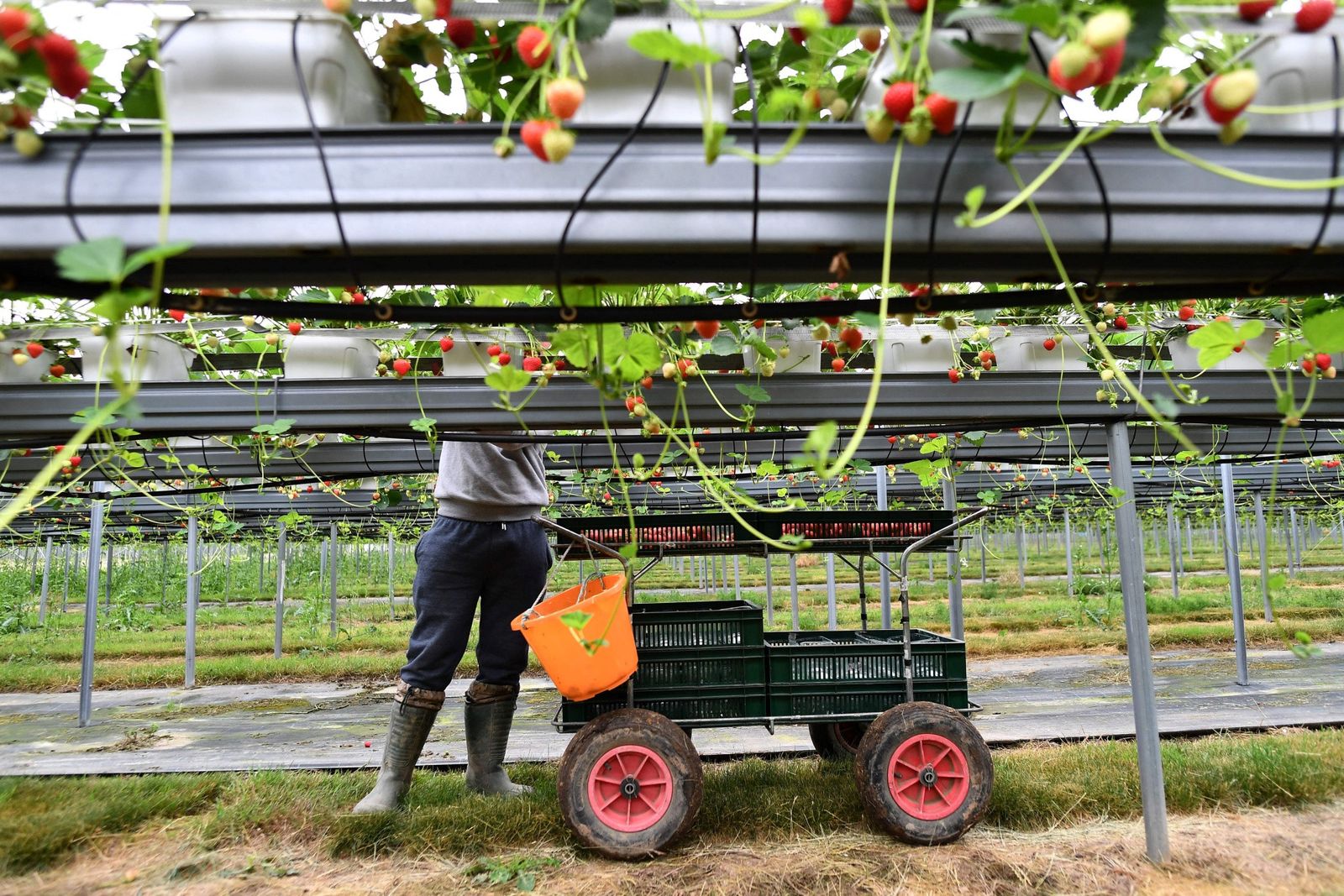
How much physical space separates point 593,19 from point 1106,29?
23.9 inches

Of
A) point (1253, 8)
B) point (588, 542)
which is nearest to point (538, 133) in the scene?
point (1253, 8)

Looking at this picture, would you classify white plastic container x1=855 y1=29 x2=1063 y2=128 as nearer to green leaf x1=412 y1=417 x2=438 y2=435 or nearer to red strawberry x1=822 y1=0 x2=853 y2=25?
red strawberry x1=822 y1=0 x2=853 y2=25

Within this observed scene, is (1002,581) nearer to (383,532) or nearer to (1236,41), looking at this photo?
(383,532)

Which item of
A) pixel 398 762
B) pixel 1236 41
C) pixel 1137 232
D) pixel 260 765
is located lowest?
pixel 260 765

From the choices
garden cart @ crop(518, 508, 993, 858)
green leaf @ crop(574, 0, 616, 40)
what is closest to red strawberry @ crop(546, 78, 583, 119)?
green leaf @ crop(574, 0, 616, 40)

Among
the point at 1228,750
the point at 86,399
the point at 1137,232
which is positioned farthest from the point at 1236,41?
the point at 1228,750

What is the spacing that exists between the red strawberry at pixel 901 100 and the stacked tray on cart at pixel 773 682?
253 centimetres

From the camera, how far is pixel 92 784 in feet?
12.5

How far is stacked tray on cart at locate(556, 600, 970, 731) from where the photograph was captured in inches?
131

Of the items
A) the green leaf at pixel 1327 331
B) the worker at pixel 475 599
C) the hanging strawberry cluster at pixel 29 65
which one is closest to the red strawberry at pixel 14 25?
the hanging strawberry cluster at pixel 29 65

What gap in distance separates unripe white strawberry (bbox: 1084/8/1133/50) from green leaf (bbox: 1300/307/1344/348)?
2.38ft

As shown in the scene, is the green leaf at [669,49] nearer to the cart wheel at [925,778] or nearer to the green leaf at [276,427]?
the green leaf at [276,427]

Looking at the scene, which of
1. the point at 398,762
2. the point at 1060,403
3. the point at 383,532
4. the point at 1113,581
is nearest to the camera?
the point at 1060,403

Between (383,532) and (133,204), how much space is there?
1441 centimetres
